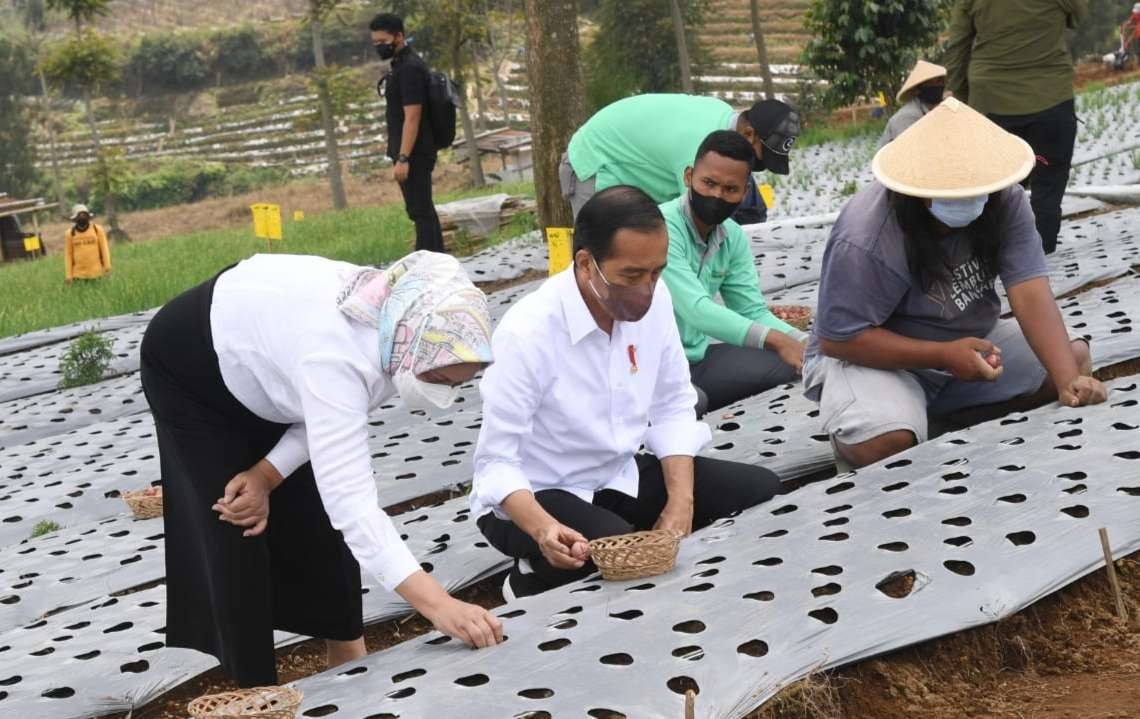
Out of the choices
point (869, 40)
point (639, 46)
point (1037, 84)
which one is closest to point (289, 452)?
point (1037, 84)

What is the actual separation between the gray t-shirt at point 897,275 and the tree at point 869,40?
11.7m

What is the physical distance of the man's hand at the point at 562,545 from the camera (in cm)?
265

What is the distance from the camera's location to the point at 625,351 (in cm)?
286

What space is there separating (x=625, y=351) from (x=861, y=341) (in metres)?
0.75

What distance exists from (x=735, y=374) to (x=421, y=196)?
358 centimetres

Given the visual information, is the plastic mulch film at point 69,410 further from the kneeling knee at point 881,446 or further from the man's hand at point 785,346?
the kneeling knee at point 881,446

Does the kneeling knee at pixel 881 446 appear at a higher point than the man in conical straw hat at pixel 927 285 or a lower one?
lower

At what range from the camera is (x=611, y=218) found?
2.62 meters

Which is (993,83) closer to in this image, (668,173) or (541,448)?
(668,173)

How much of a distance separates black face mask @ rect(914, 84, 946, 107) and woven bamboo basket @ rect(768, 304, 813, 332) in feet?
5.00

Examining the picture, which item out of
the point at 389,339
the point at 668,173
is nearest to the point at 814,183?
the point at 668,173

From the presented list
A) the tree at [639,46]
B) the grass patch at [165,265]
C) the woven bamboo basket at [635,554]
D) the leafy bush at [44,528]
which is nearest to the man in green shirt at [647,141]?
the woven bamboo basket at [635,554]

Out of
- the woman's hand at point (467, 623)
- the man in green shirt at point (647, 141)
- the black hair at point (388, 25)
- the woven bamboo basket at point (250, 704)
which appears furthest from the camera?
the black hair at point (388, 25)

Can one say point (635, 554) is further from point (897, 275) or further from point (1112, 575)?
point (897, 275)
